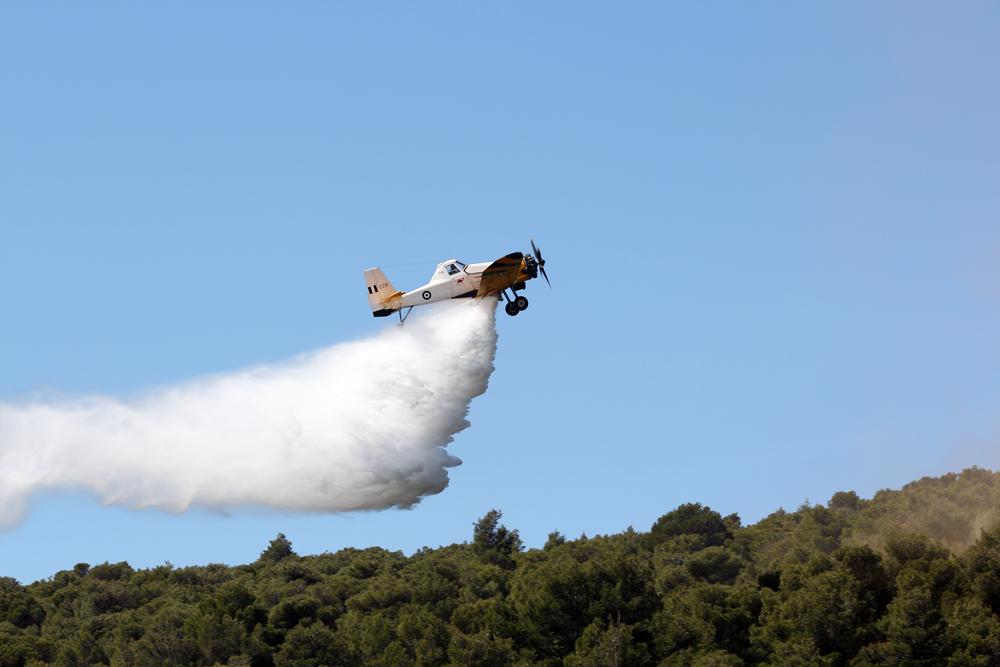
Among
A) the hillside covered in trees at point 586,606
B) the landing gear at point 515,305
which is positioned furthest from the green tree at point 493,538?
the landing gear at point 515,305

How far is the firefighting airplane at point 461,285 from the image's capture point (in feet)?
205

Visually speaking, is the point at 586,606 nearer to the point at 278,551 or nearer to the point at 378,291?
the point at 378,291

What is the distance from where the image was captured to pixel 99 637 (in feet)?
299

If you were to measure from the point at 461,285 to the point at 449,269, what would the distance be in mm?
829

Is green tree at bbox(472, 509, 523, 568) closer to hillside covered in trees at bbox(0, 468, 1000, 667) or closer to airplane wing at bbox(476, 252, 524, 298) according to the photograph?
hillside covered in trees at bbox(0, 468, 1000, 667)

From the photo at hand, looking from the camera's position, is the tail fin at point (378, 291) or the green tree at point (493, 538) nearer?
the tail fin at point (378, 291)

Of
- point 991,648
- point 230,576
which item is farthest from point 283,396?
point 230,576

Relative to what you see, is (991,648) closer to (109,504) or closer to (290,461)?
(290,461)

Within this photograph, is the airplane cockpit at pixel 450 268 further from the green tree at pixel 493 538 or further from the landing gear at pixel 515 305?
the green tree at pixel 493 538

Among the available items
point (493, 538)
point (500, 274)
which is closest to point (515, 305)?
point (500, 274)

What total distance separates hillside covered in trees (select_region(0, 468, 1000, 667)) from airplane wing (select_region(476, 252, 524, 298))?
45.6 ft

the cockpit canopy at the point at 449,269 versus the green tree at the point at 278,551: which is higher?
the green tree at the point at 278,551

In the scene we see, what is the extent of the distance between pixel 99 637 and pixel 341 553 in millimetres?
41860

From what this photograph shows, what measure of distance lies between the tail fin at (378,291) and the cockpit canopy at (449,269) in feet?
6.11
